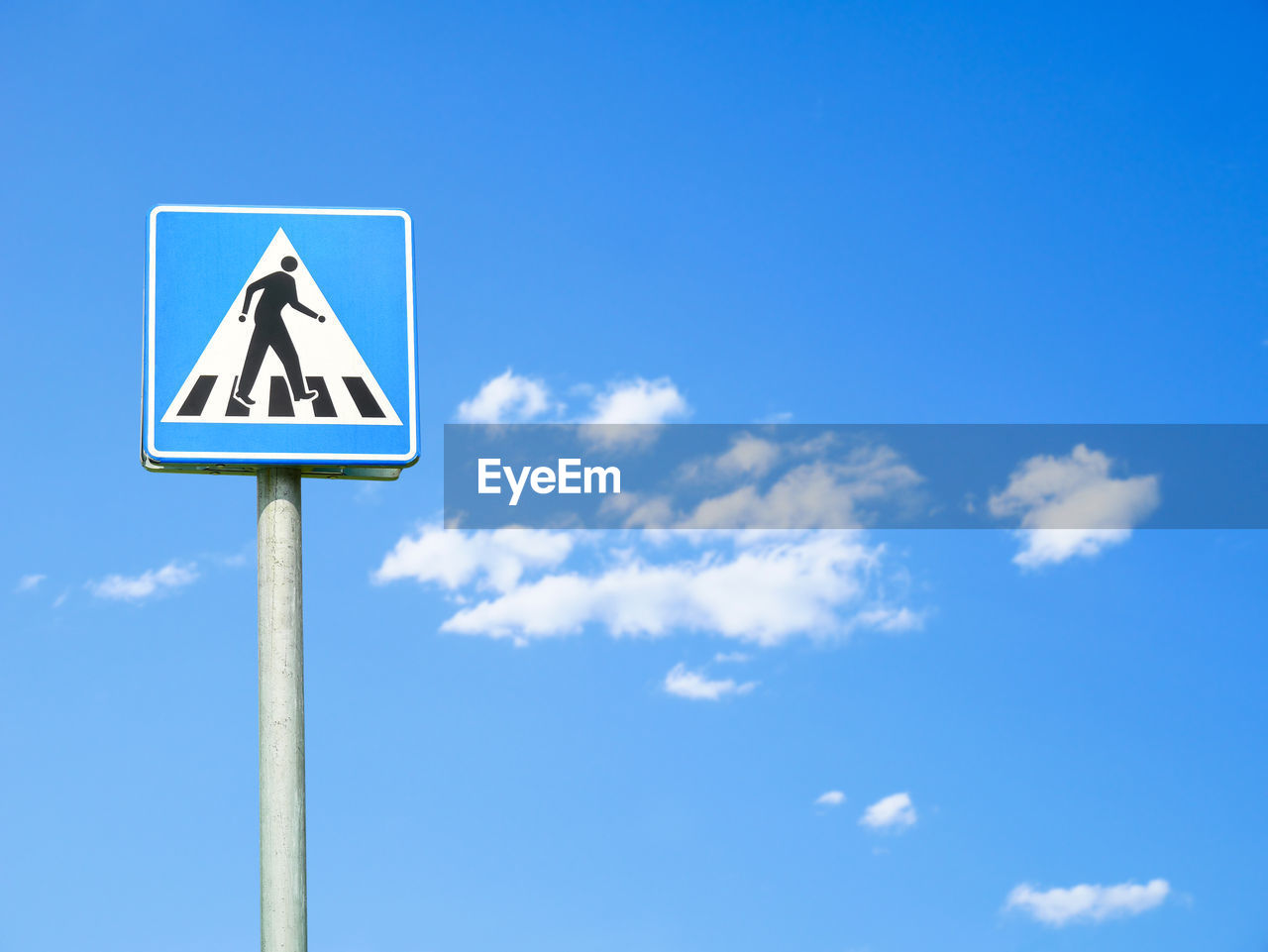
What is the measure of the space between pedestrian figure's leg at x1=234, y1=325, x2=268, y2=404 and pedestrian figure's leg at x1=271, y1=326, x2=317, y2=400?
4 centimetres

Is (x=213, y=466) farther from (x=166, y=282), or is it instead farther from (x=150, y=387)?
(x=166, y=282)

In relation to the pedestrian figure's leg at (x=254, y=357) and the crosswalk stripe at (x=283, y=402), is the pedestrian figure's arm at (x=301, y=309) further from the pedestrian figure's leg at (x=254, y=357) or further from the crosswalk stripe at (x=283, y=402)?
the crosswalk stripe at (x=283, y=402)

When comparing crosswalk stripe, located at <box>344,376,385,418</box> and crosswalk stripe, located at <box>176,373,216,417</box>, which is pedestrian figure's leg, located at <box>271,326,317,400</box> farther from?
crosswalk stripe, located at <box>176,373,216,417</box>

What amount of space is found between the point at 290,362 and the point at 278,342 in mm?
90

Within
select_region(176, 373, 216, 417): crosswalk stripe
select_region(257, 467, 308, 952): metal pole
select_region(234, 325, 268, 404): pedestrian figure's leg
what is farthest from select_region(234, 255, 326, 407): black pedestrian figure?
select_region(257, 467, 308, 952): metal pole

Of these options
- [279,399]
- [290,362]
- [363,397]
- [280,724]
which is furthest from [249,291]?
[280,724]

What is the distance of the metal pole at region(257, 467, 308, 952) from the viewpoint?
4.04 metres

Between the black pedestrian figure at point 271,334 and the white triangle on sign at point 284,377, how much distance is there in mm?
13

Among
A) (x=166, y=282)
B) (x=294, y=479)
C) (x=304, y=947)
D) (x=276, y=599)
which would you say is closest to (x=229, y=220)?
(x=166, y=282)

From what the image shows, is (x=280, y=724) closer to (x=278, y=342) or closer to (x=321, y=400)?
(x=321, y=400)

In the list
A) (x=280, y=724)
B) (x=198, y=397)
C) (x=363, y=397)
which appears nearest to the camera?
(x=280, y=724)

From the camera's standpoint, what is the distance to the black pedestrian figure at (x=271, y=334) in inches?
177

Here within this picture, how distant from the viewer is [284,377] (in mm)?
4496

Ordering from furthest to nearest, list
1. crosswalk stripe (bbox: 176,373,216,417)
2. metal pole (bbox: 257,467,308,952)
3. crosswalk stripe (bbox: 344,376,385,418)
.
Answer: crosswalk stripe (bbox: 344,376,385,418), crosswalk stripe (bbox: 176,373,216,417), metal pole (bbox: 257,467,308,952)
